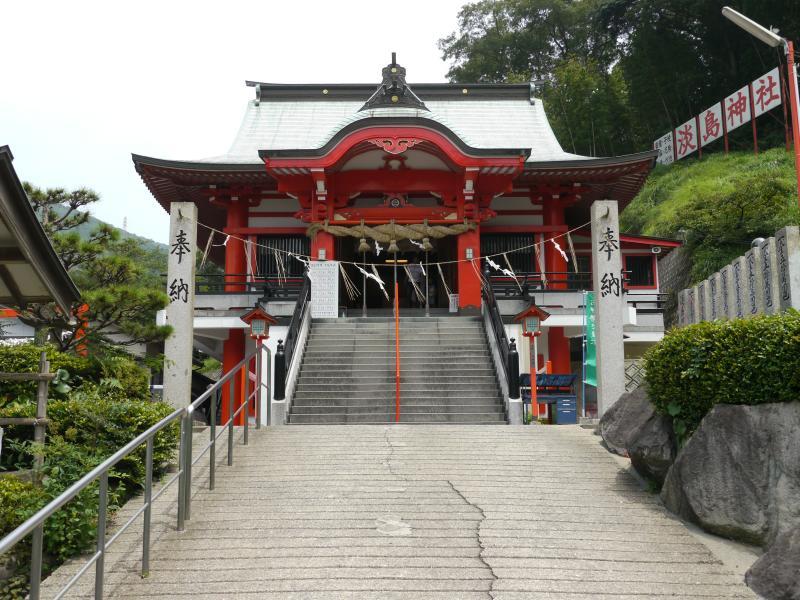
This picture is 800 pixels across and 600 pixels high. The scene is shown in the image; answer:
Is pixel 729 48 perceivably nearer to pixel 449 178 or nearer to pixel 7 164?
pixel 449 178

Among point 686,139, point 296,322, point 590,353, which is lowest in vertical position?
point 590,353

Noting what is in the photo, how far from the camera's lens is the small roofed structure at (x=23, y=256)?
5025 mm

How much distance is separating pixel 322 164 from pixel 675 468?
1141 cm

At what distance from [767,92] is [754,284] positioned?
21555 millimetres

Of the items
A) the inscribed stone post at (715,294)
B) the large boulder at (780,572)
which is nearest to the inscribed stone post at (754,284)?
the inscribed stone post at (715,294)

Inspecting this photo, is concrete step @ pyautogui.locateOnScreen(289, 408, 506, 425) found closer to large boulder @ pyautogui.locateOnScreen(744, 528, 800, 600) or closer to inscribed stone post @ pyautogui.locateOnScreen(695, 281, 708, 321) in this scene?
inscribed stone post @ pyautogui.locateOnScreen(695, 281, 708, 321)

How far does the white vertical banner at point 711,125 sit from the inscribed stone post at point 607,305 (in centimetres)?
2279

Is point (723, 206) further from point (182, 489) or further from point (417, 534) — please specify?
point (182, 489)

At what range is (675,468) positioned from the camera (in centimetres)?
612

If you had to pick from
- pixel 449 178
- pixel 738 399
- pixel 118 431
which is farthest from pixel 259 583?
pixel 449 178

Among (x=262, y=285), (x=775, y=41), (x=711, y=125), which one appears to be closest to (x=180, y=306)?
(x=262, y=285)

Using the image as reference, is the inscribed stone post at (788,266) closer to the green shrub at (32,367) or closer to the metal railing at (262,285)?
the green shrub at (32,367)

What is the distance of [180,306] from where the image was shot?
9805 millimetres

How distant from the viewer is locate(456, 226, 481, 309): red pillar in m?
16.4
